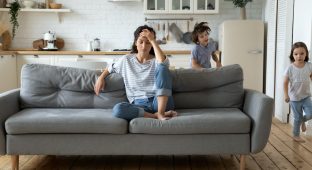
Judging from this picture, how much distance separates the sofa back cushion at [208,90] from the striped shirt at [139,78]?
0.82 ft

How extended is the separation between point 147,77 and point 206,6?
3.38 metres

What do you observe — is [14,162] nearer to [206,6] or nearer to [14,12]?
[14,12]

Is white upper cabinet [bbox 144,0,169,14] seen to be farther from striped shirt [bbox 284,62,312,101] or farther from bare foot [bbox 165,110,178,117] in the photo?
bare foot [bbox 165,110,178,117]

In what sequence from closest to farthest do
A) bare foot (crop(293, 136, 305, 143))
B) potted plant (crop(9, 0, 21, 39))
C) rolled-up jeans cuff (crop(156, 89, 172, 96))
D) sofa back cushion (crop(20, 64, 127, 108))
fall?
rolled-up jeans cuff (crop(156, 89, 172, 96))
sofa back cushion (crop(20, 64, 127, 108))
bare foot (crop(293, 136, 305, 143))
potted plant (crop(9, 0, 21, 39))

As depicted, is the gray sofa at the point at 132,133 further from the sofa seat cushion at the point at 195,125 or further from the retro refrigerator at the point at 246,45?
the retro refrigerator at the point at 246,45

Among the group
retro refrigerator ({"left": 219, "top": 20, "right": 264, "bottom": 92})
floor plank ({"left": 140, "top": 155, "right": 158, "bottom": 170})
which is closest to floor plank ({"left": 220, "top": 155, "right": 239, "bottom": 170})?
floor plank ({"left": 140, "top": 155, "right": 158, "bottom": 170})

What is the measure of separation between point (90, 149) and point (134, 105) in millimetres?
498

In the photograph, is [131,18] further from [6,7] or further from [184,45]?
[6,7]

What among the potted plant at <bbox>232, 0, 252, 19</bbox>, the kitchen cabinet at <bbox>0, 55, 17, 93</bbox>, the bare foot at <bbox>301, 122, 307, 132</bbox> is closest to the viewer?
the bare foot at <bbox>301, 122, 307, 132</bbox>

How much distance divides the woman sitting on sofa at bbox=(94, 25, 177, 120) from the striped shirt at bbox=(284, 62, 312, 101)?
1521 millimetres

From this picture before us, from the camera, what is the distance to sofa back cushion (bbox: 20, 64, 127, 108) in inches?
126

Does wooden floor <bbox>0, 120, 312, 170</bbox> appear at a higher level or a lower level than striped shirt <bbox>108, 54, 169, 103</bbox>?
lower

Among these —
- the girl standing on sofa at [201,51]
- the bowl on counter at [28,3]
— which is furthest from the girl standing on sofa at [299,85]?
the bowl on counter at [28,3]

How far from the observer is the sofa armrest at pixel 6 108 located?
2787mm
